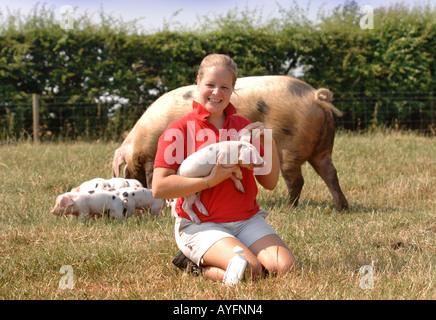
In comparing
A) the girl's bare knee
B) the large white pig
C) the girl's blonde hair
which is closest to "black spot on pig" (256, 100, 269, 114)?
the large white pig

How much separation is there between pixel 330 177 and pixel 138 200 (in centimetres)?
199

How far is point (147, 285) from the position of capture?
284 cm

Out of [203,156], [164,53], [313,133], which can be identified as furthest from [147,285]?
[164,53]

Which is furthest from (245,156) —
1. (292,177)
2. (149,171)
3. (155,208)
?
(149,171)

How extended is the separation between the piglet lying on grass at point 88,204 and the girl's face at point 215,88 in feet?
6.50

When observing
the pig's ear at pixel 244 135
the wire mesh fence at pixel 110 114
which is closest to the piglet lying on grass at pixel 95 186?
the pig's ear at pixel 244 135

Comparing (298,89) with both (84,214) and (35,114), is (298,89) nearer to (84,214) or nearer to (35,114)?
(84,214)

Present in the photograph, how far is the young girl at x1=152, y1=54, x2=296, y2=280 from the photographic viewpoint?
2854 millimetres

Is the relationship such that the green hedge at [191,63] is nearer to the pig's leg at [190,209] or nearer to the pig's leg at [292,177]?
the pig's leg at [292,177]

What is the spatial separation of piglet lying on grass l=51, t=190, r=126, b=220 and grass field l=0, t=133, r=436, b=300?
0.36 ft

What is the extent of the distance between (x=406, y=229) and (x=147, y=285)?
233 centimetres

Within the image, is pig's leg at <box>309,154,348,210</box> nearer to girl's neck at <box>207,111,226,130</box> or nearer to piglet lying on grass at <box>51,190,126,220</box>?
piglet lying on grass at <box>51,190,126,220</box>

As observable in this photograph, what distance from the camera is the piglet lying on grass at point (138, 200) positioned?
4764 mm
